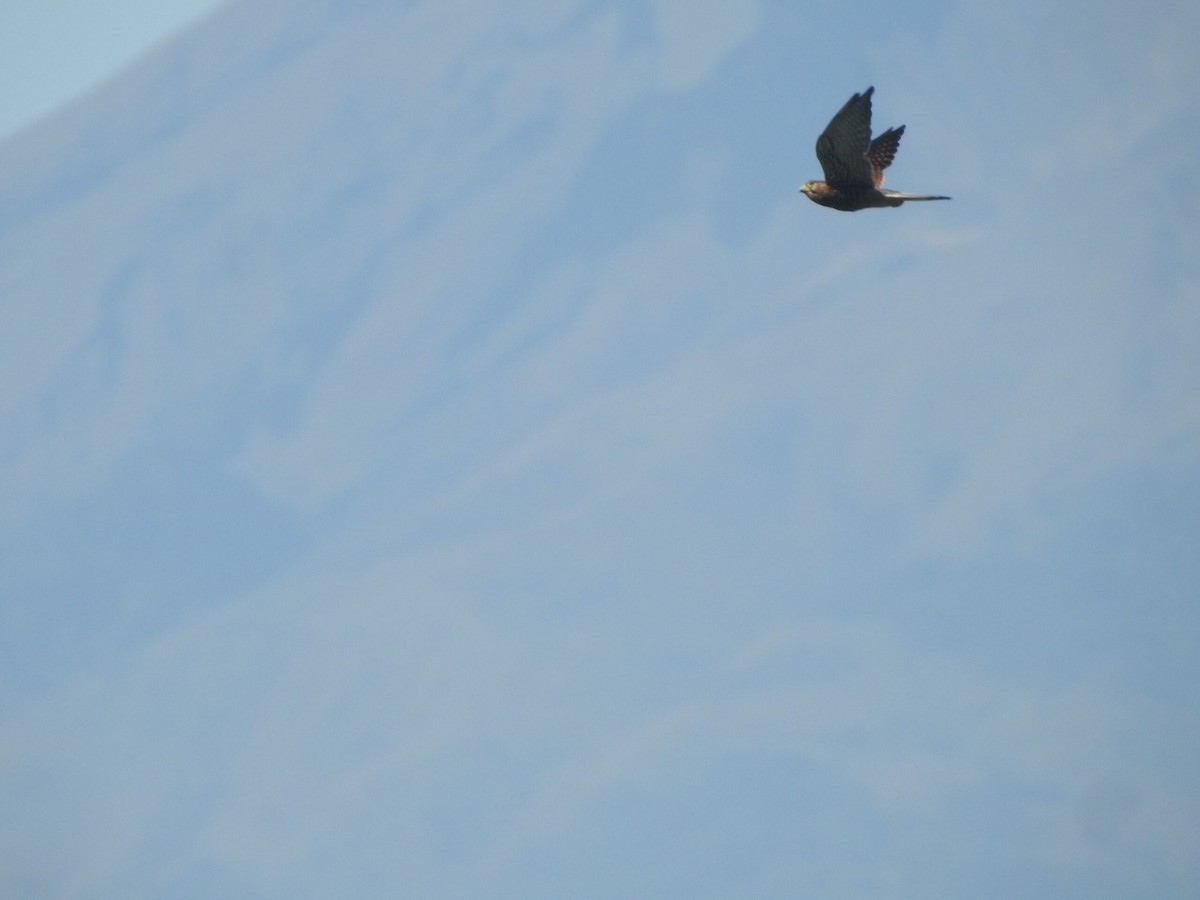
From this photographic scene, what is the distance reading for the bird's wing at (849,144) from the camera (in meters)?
20.0

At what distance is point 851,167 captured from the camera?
68.5ft

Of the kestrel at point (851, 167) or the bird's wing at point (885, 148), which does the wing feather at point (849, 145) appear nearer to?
the kestrel at point (851, 167)

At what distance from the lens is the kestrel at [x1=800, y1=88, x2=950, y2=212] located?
2014 cm

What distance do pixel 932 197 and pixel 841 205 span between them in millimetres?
1284

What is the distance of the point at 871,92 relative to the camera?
19641mm

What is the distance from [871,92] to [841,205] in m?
2.13

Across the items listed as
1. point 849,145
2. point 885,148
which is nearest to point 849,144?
point 849,145

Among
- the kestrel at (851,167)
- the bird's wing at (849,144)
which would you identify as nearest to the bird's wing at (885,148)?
the kestrel at (851,167)

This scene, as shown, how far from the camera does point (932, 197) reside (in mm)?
20656

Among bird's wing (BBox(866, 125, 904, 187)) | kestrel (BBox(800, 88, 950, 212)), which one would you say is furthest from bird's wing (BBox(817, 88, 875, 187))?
bird's wing (BBox(866, 125, 904, 187))

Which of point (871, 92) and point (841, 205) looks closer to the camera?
point (871, 92)

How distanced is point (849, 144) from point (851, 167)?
0.44 meters

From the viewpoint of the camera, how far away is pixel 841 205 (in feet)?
70.6

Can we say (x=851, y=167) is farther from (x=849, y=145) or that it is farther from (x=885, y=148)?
(x=885, y=148)
